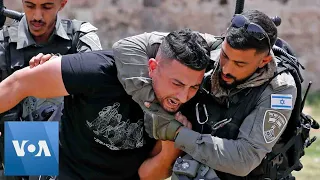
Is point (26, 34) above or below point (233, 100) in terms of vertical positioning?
below

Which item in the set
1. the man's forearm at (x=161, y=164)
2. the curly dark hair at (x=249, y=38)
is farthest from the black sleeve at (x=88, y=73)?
the curly dark hair at (x=249, y=38)

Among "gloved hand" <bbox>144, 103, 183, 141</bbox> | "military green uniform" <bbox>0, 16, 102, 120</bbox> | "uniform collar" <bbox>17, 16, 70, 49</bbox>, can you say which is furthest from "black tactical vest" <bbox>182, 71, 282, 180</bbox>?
"uniform collar" <bbox>17, 16, 70, 49</bbox>

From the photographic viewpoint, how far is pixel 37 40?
149 inches

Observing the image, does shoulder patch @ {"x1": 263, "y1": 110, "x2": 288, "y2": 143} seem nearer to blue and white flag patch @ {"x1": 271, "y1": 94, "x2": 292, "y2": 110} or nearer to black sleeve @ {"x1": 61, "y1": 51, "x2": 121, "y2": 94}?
blue and white flag patch @ {"x1": 271, "y1": 94, "x2": 292, "y2": 110}

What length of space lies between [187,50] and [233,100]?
0.31 m

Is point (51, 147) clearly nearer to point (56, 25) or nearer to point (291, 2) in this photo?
point (56, 25)

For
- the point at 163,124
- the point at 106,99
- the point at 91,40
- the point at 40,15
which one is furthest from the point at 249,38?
the point at 40,15

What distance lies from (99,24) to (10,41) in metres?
4.47

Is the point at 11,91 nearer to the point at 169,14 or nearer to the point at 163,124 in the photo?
the point at 163,124

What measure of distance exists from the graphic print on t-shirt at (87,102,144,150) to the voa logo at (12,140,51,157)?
408mm

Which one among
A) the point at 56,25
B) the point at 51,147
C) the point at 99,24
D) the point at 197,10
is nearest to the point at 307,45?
the point at 197,10

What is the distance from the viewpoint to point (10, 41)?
12.0 feet

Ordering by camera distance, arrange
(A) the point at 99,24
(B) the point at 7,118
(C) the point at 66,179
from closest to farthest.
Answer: (C) the point at 66,179 → (B) the point at 7,118 → (A) the point at 99,24

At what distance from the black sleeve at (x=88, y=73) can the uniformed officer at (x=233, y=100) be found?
0.19ft
